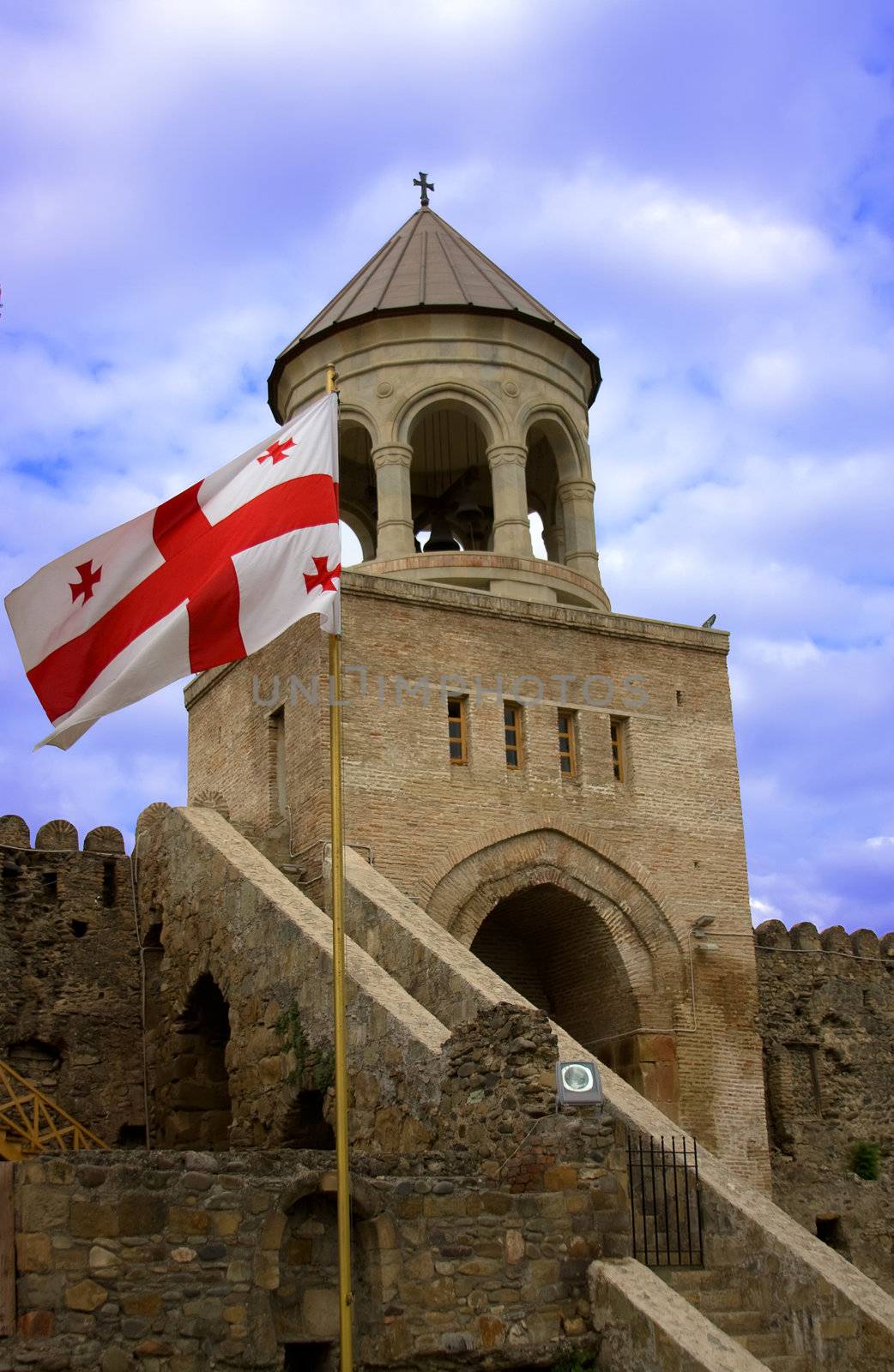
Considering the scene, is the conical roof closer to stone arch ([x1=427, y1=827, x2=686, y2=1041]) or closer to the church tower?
the church tower

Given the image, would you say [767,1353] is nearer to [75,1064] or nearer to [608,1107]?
[608,1107]

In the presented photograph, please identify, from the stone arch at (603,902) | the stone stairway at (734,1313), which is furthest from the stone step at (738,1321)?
the stone arch at (603,902)

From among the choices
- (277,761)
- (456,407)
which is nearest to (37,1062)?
(277,761)

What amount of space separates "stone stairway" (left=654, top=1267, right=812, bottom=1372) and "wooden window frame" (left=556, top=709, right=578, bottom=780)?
790 cm

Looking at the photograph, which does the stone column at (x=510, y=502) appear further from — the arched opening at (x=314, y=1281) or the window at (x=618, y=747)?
the arched opening at (x=314, y=1281)

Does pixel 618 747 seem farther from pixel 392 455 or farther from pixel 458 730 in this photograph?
pixel 392 455

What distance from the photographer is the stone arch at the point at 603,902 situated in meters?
18.7

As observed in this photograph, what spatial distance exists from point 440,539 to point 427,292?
3.39m

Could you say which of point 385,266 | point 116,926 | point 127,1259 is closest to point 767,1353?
point 127,1259

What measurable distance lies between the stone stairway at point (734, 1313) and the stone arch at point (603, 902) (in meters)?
6.33

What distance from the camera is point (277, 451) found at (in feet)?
37.0

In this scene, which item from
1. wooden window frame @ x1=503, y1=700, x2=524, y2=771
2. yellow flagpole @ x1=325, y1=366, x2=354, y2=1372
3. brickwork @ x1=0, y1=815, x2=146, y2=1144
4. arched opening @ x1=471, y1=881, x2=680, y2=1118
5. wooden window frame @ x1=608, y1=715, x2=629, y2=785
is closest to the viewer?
yellow flagpole @ x1=325, y1=366, x2=354, y2=1372

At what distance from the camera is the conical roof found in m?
21.5

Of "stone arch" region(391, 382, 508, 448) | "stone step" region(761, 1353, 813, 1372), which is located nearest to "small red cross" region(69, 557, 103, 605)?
"stone step" region(761, 1353, 813, 1372)
